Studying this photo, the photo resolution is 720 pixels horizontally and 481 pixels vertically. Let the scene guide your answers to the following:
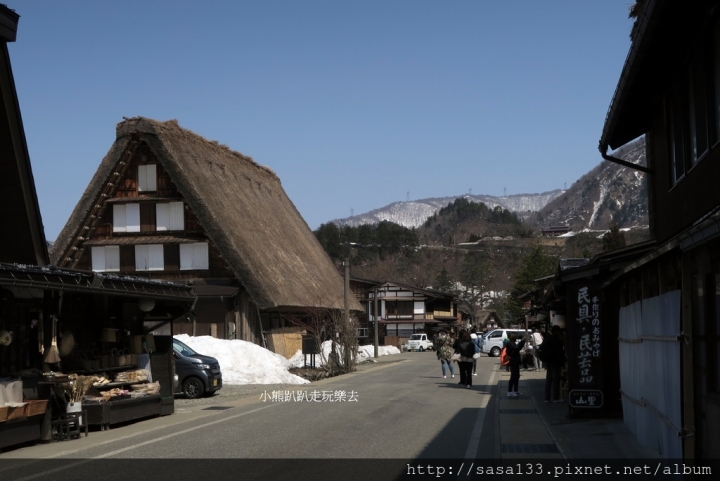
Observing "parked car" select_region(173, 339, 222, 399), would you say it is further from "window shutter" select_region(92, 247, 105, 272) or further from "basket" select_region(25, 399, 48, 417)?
"window shutter" select_region(92, 247, 105, 272)

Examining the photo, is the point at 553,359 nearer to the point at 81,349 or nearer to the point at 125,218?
the point at 81,349

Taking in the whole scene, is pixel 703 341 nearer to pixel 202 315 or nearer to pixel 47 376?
pixel 47 376

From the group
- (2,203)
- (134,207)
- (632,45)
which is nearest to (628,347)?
(632,45)

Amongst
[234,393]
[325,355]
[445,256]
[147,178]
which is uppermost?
[147,178]

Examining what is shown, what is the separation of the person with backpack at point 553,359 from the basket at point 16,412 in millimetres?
10840

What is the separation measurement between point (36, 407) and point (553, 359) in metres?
11.1

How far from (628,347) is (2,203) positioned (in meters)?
12.5

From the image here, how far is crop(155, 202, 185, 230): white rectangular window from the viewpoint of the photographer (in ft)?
134

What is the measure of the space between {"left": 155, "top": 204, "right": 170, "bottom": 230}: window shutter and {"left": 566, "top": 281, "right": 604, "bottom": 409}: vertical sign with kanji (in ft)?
94.2

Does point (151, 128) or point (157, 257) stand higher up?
point (151, 128)

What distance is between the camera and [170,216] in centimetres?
4112

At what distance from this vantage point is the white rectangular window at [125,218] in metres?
41.6

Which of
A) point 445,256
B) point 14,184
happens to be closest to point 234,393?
point 14,184

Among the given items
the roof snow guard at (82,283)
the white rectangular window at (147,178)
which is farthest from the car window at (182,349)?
the white rectangular window at (147,178)
